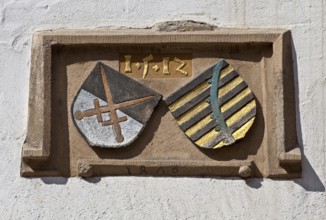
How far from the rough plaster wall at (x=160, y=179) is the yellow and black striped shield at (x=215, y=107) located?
0.17 m

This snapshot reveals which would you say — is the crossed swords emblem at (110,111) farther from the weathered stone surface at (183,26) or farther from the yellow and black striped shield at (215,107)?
the weathered stone surface at (183,26)

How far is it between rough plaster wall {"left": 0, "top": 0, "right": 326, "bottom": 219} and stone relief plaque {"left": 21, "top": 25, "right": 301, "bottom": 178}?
44mm

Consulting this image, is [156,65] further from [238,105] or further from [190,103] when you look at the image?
[238,105]

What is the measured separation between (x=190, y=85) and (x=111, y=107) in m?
0.32

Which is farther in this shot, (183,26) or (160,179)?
(183,26)

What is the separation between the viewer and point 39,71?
5.07m

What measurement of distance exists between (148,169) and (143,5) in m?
0.68

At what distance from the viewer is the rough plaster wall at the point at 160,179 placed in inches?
194

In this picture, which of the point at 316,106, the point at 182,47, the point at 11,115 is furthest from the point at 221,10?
the point at 11,115

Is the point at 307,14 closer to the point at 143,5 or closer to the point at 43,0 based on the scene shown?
the point at 143,5

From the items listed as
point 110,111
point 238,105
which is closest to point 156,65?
point 110,111

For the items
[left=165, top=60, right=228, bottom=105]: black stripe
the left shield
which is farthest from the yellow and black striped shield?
the left shield

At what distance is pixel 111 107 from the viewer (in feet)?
16.5

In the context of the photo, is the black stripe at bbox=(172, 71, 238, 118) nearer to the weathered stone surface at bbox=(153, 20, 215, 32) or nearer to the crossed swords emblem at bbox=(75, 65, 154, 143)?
the crossed swords emblem at bbox=(75, 65, 154, 143)
